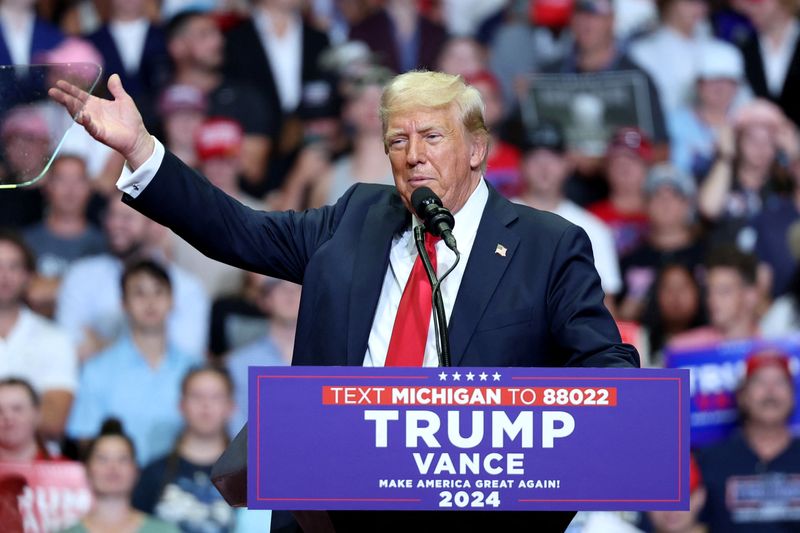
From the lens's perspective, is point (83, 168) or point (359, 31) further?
point (359, 31)

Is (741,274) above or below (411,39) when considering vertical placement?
below

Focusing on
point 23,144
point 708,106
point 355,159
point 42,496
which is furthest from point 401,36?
point 23,144

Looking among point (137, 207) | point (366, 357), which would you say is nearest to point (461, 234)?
point (366, 357)

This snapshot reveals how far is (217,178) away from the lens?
6.68 meters

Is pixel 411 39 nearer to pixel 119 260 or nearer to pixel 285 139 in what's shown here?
pixel 285 139

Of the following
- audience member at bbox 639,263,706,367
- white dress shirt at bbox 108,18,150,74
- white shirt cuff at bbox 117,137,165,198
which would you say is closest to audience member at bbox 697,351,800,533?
audience member at bbox 639,263,706,367

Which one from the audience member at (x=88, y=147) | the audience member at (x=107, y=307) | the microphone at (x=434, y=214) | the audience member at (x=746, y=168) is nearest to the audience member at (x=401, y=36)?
the audience member at (x=88, y=147)

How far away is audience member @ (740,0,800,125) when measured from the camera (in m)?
7.77

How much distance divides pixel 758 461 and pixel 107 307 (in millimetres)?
2691

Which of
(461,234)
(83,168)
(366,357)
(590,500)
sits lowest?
(590,500)

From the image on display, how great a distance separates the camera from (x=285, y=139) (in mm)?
7164

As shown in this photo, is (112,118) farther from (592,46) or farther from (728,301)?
(592,46)

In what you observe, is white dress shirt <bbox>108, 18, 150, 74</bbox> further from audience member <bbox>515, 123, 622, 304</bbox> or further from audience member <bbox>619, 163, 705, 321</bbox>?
audience member <bbox>619, 163, 705, 321</bbox>

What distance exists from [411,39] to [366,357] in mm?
4820
